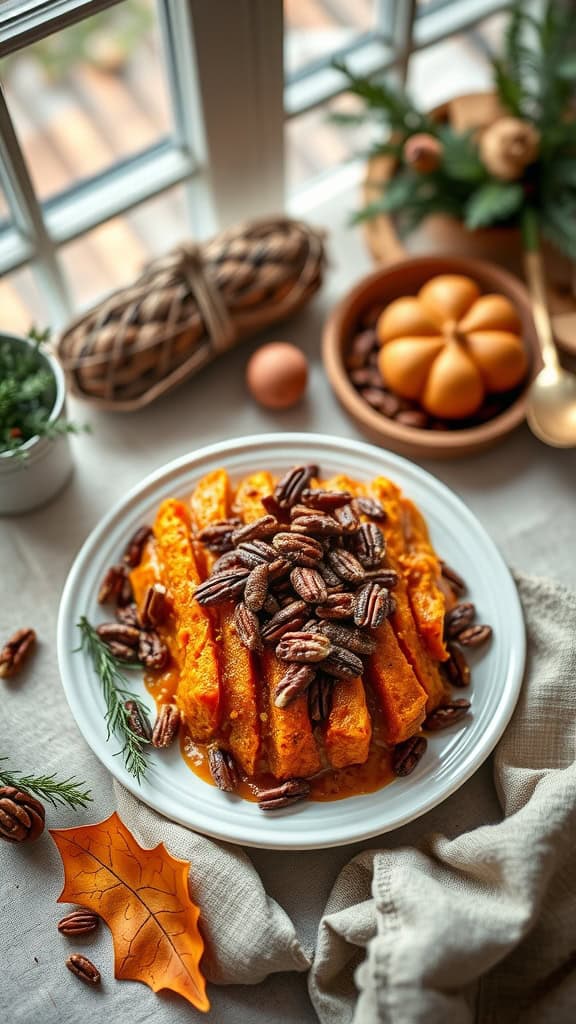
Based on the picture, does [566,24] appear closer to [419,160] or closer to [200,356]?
[419,160]

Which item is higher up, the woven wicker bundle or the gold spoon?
the woven wicker bundle

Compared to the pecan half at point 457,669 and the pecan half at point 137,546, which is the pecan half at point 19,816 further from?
the pecan half at point 457,669

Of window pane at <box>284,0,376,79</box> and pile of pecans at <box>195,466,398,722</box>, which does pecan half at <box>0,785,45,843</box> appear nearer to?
pile of pecans at <box>195,466,398,722</box>

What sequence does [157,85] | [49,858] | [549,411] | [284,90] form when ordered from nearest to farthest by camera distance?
[49,858]
[549,411]
[284,90]
[157,85]

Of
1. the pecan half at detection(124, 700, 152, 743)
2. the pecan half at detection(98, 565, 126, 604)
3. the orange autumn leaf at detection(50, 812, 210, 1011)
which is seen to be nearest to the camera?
the orange autumn leaf at detection(50, 812, 210, 1011)

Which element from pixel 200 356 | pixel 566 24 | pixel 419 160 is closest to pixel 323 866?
pixel 200 356

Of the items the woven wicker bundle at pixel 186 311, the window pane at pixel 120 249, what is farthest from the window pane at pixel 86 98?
the woven wicker bundle at pixel 186 311

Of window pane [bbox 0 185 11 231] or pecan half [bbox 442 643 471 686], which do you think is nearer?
pecan half [bbox 442 643 471 686]

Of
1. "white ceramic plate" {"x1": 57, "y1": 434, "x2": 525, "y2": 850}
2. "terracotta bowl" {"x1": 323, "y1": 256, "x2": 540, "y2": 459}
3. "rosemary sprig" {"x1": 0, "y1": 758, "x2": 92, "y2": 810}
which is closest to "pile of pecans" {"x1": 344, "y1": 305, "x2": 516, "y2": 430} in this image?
"terracotta bowl" {"x1": 323, "y1": 256, "x2": 540, "y2": 459}

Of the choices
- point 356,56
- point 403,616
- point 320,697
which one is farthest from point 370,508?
point 356,56
